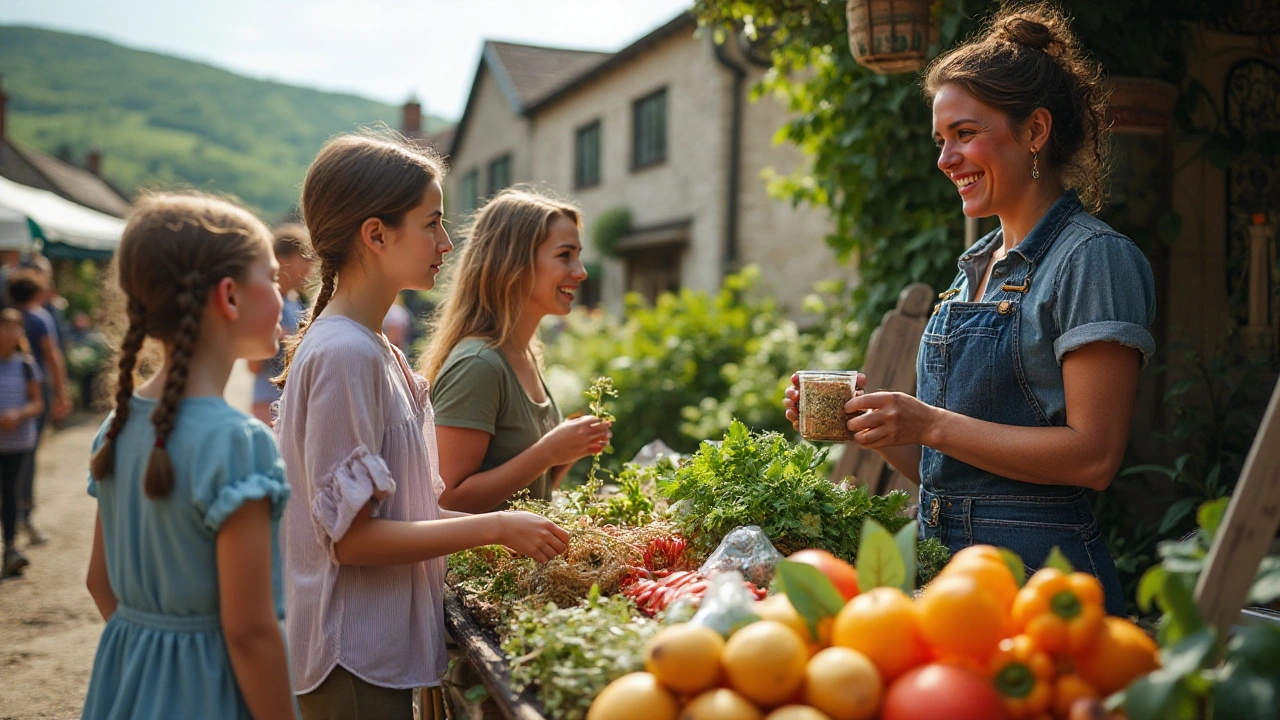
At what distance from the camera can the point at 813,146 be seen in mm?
4785

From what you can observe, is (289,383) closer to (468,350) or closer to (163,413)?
(163,413)

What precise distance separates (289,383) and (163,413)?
38 cm

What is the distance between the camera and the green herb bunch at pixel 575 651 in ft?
4.84

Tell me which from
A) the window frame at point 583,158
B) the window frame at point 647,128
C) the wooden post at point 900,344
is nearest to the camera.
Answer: the wooden post at point 900,344

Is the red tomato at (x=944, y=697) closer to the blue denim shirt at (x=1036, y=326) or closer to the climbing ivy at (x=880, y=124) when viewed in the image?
the blue denim shirt at (x=1036, y=326)

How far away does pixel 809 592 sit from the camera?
1.37 metres

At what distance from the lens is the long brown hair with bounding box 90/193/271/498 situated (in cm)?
159

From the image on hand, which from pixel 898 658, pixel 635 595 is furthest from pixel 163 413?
pixel 898 658

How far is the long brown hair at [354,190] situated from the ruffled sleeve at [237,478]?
1.63ft

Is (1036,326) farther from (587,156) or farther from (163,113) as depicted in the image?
(163,113)

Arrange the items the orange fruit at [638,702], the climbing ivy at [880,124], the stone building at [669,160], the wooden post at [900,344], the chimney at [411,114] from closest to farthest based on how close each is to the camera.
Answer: the orange fruit at [638,702], the climbing ivy at [880,124], the wooden post at [900,344], the stone building at [669,160], the chimney at [411,114]

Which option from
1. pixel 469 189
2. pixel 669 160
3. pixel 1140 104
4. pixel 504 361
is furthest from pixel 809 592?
pixel 469 189

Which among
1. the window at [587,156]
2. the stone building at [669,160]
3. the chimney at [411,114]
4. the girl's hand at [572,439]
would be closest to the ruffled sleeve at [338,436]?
the girl's hand at [572,439]

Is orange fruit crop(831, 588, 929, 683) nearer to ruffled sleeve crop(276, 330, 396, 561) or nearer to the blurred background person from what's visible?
ruffled sleeve crop(276, 330, 396, 561)
